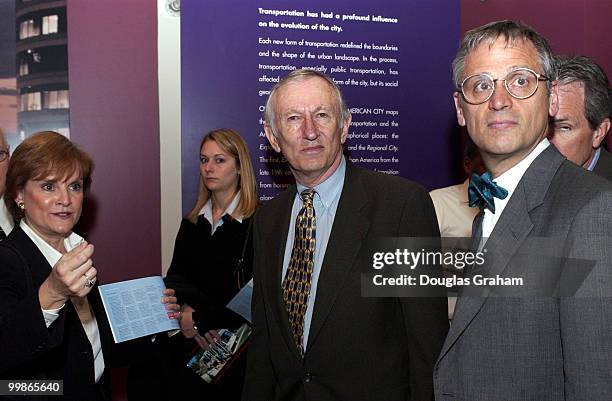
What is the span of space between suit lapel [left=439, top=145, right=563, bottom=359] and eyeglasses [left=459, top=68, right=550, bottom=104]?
201 mm

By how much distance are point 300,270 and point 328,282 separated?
7.4 inches

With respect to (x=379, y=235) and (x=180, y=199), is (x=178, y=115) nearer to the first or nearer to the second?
(x=180, y=199)

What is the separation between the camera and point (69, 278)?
6.11 ft

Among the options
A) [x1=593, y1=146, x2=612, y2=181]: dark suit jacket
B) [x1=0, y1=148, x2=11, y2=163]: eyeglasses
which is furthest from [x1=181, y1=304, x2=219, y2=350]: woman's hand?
[x1=593, y1=146, x2=612, y2=181]: dark suit jacket

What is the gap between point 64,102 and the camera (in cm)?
350

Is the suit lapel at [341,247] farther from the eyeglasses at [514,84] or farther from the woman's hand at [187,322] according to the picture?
the woman's hand at [187,322]

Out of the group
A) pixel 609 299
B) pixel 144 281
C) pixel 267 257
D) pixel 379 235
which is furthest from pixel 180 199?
pixel 609 299

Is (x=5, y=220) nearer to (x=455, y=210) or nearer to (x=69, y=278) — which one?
(x=69, y=278)

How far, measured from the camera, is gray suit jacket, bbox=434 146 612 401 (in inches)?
52.1

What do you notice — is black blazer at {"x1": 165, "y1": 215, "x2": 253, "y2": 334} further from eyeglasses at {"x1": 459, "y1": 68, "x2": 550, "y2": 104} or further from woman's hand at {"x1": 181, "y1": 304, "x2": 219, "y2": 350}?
eyeglasses at {"x1": 459, "y1": 68, "x2": 550, "y2": 104}

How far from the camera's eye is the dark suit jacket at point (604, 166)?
3.12 m

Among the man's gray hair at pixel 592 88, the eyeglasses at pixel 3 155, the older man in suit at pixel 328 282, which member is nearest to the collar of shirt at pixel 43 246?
the eyeglasses at pixel 3 155

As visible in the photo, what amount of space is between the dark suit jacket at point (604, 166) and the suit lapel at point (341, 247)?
1558 millimetres

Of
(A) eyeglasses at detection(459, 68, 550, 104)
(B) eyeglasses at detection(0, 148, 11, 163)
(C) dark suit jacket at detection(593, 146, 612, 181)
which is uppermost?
(A) eyeglasses at detection(459, 68, 550, 104)
